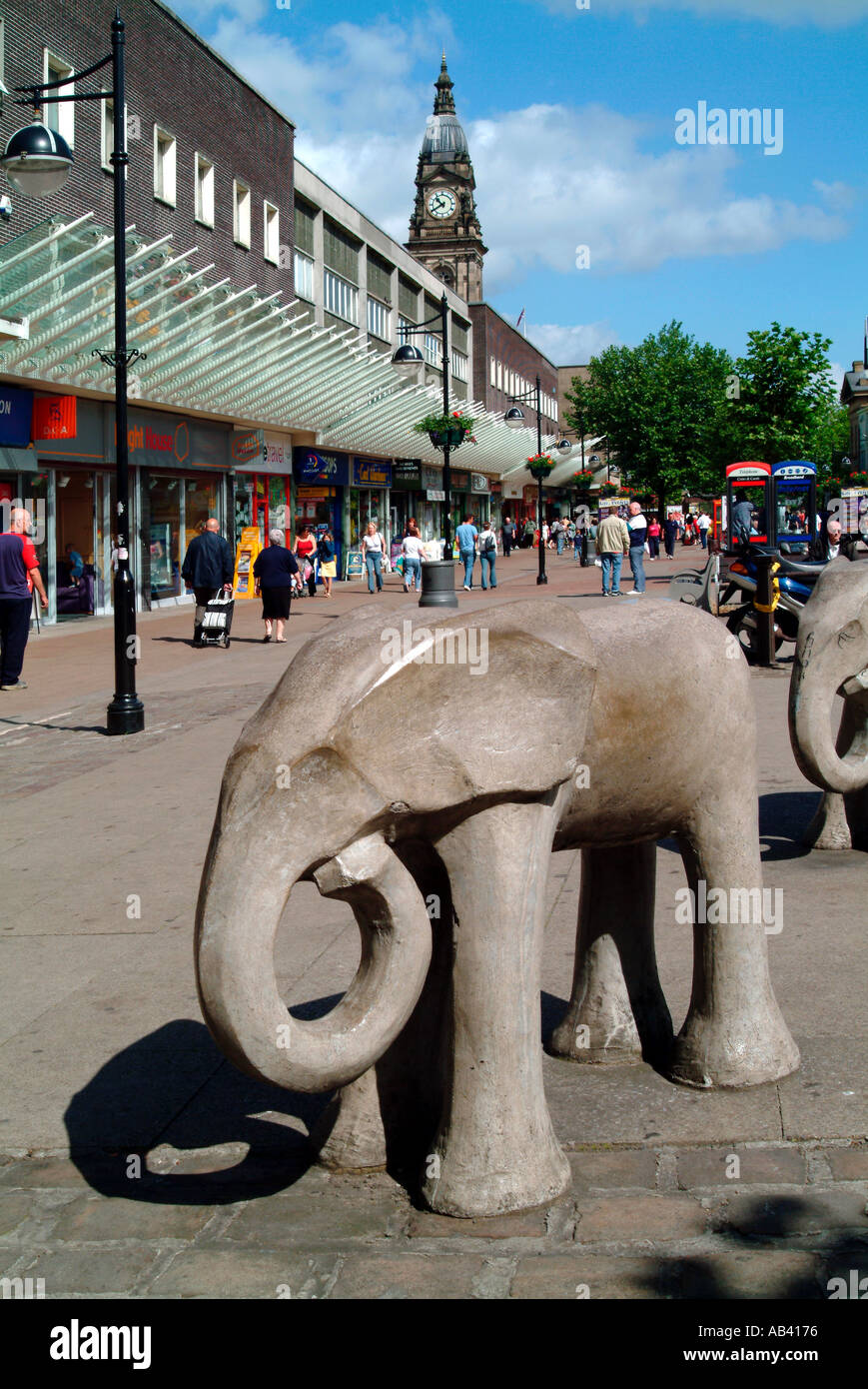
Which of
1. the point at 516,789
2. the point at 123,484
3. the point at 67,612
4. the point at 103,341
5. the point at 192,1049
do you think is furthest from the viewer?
the point at 67,612

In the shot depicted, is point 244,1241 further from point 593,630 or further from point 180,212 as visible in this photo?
point 180,212

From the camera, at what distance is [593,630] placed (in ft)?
13.0

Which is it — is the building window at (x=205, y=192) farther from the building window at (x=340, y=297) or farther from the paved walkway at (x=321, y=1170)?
the paved walkway at (x=321, y=1170)

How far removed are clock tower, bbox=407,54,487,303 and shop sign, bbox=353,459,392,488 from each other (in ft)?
161

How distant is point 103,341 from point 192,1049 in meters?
17.6

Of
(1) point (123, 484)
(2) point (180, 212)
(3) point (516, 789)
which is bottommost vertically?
(3) point (516, 789)

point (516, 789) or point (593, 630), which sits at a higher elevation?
point (593, 630)

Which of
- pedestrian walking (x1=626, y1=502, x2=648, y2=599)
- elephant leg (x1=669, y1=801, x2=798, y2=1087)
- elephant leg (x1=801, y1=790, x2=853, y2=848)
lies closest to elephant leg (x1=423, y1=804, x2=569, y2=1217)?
elephant leg (x1=669, y1=801, x2=798, y2=1087)

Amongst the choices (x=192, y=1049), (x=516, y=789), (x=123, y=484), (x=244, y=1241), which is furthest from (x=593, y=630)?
→ (x=123, y=484)

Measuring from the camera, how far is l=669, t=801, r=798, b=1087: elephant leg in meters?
4.29

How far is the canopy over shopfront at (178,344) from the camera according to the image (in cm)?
1891

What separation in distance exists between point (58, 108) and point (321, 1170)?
2329 cm

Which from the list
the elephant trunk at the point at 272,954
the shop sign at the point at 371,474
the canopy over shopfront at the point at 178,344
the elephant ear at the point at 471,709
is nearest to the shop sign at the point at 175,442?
the canopy over shopfront at the point at 178,344
